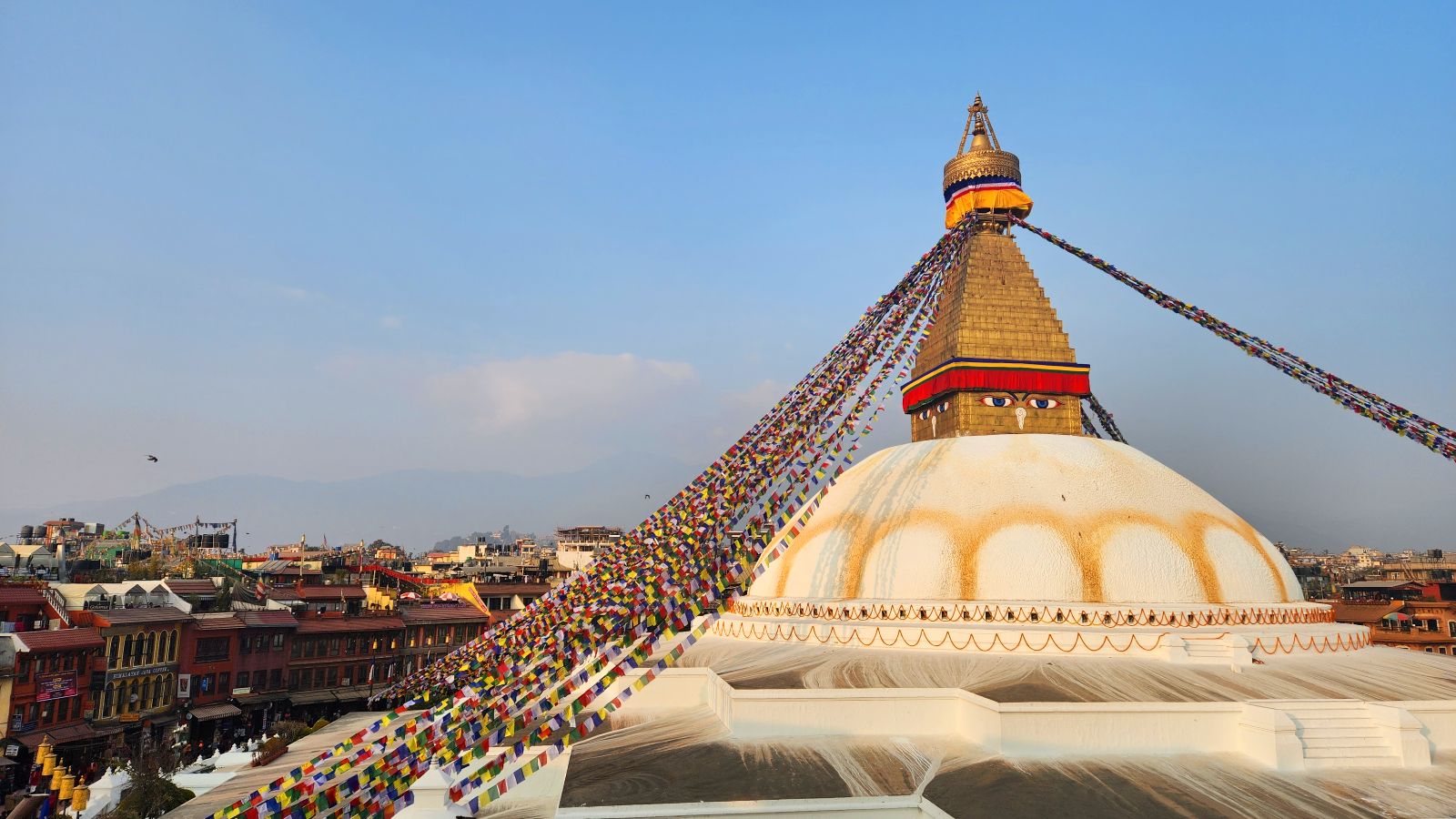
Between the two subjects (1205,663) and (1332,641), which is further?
(1332,641)

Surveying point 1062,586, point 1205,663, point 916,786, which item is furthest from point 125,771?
point 1205,663

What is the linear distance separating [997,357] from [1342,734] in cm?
941

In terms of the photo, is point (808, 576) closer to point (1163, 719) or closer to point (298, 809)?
point (1163, 719)

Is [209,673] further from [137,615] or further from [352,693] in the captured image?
[352,693]

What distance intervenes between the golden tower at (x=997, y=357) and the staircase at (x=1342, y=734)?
828cm

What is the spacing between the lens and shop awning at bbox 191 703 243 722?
2706 cm

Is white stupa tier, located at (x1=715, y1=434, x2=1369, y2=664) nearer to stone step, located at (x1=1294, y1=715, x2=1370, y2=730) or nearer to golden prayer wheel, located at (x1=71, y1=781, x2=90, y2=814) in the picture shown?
stone step, located at (x1=1294, y1=715, x2=1370, y2=730)

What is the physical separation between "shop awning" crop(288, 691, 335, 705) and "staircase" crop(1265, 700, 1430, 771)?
2935cm

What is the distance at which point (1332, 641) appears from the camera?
14.7 meters

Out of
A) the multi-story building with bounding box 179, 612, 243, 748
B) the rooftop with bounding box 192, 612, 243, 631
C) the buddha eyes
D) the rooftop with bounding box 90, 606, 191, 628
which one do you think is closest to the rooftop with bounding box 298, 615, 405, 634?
the rooftop with bounding box 192, 612, 243, 631

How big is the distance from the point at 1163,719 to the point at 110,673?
89.3 feet

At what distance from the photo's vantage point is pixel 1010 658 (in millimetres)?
13391

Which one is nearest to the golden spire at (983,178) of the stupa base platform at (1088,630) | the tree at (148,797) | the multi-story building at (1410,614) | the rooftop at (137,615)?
the stupa base platform at (1088,630)

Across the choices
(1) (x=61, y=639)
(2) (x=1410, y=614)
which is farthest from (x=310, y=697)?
(2) (x=1410, y=614)
